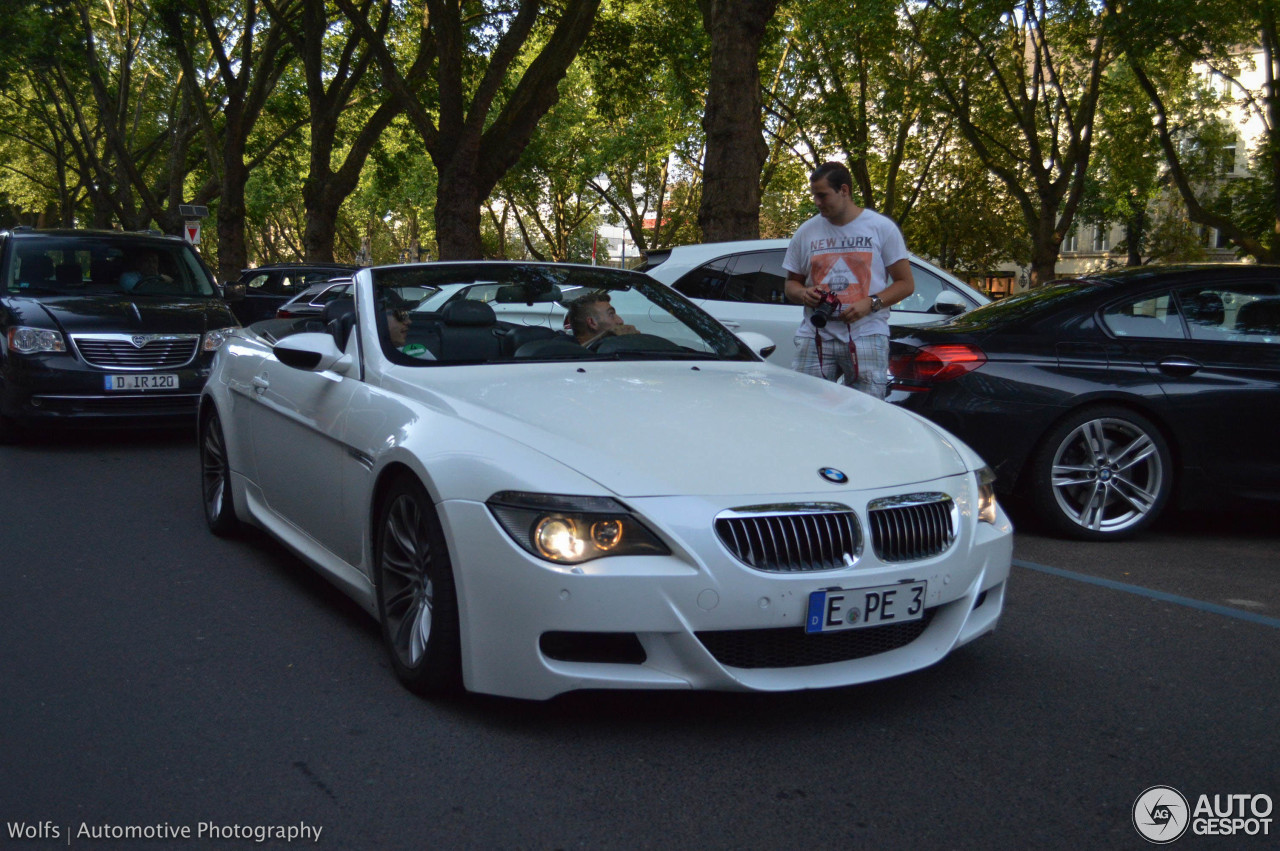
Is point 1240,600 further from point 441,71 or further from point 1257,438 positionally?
point 441,71

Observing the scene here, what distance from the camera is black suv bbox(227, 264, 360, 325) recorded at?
19562mm

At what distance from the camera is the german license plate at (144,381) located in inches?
367

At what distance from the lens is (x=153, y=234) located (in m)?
11.0

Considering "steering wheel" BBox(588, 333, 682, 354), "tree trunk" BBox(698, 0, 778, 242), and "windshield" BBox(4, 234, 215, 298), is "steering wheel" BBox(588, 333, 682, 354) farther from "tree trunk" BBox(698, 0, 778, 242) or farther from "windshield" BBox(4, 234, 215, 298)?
"tree trunk" BBox(698, 0, 778, 242)

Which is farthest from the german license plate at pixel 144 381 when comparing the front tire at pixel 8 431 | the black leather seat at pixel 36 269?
the black leather seat at pixel 36 269

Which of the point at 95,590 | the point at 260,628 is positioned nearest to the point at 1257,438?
the point at 260,628

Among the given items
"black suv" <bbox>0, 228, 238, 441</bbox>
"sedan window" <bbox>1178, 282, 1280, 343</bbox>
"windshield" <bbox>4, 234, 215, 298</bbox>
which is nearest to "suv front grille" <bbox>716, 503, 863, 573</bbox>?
"sedan window" <bbox>1178, 282, 1280, 343</bbox>

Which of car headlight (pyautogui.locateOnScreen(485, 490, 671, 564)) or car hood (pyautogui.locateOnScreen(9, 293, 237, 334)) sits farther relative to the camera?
car hood (pyautogui.locateOnScreen(9, 293, 237, 334))

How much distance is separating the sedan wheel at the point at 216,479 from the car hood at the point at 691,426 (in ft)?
6.79

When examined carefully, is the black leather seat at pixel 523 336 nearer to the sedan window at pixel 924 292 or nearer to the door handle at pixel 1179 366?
the door handle at pixel 1179 366

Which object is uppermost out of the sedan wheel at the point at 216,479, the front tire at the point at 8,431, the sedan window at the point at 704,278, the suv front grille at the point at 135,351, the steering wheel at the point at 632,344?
the sedan window at the point at 704,278

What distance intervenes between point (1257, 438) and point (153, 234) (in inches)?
351

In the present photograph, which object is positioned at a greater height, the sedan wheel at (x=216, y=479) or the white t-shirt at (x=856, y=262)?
the white t-shirt at (x=856, y=262)

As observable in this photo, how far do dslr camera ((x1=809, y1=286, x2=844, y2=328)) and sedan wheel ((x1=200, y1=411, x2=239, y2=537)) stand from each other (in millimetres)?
3006
